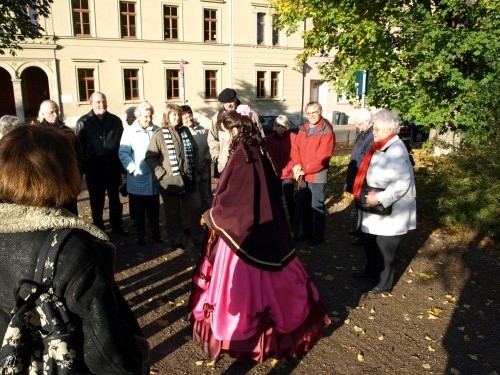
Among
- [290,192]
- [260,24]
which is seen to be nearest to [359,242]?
[290,192]

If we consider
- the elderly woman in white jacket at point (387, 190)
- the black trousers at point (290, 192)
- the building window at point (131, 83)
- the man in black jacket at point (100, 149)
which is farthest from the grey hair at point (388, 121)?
the building window at point (131, 83)

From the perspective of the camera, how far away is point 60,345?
1408mm

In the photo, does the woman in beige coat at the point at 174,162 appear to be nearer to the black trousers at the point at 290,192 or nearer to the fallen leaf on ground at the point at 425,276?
the black trousers at the point at 290,192

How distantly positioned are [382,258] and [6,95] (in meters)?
28.2

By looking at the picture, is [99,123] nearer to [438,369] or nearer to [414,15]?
[438,369]

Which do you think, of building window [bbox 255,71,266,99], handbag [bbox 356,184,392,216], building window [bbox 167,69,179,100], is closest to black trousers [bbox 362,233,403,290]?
handbag [bbox 356,184,392,216]

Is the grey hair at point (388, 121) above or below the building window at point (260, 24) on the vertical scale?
below

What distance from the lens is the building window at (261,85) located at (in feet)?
95.4

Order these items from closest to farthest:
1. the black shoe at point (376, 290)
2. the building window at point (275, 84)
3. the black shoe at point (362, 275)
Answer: the black shoe at point (376, 290), the black shoe at point (362, 275), the building window at point (275, 84)

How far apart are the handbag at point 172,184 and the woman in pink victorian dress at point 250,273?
80.0 inches

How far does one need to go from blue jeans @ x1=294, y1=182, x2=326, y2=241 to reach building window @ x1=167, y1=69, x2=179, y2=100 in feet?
72.5

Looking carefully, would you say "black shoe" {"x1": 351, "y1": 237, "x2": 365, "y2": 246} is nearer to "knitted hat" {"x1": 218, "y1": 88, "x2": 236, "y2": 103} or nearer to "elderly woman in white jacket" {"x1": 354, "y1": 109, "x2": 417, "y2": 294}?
"elderly woman in white jacket" {"x1": 354, "y1": 109, "x2": 417, "y2": 294}

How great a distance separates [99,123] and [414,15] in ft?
23.2

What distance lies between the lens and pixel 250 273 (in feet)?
10.8
